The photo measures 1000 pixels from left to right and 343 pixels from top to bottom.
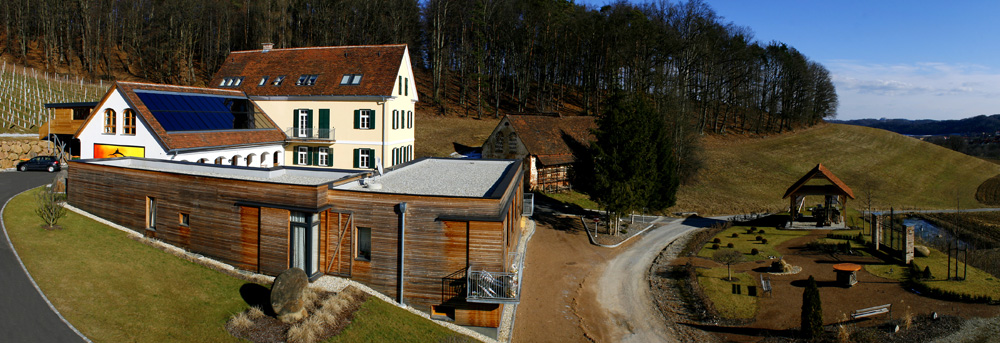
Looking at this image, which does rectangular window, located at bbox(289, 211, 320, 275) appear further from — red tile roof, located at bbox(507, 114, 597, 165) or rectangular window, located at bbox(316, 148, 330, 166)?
red tile roof, located at bbox(507, 114, 597, 165)

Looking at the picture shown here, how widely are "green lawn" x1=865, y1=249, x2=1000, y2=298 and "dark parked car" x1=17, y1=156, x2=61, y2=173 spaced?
137 ft

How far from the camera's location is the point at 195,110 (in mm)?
28906

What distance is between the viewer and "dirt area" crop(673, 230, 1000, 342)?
710 inches

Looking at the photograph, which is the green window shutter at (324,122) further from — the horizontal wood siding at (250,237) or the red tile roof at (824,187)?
the red tile roof at (824,187)

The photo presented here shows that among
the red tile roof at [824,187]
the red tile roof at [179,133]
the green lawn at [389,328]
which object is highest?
the red tile roof at [179,133]

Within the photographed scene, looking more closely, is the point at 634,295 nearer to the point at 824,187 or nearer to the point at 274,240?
the point at 274,240

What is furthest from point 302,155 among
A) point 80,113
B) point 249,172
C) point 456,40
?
point 456,40

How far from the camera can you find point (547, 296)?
20.8m

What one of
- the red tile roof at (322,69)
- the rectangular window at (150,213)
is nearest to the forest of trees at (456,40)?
the red tile roof at (322,69)

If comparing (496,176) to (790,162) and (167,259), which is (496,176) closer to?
(167,259)

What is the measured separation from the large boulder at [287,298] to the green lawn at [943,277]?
22.0 m

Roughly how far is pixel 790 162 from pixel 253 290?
61.3 metres

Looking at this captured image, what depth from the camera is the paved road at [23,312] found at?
12117 millimetres

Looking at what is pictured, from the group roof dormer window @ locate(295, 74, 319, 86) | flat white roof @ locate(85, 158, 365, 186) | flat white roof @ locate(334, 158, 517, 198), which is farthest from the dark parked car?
flat white roof @ locate(334, 158, 517, 198)
